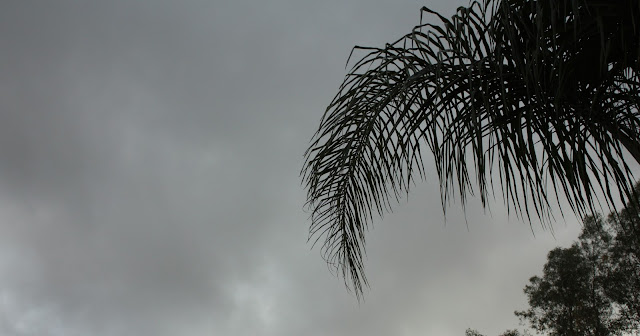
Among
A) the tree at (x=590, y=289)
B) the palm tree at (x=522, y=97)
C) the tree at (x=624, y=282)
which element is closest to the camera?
the palm tree at (x=522, y=97)

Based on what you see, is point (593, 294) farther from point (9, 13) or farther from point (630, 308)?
point (9, 13)

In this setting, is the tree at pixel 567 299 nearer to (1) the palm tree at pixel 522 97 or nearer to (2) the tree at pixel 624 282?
(2) the tree at pixel 624 282

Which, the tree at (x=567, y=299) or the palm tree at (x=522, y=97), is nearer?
the palm tree at (x=522, y=97)

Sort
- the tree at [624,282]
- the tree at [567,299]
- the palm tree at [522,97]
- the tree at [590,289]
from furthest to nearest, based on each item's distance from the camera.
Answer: the tree at [567,299] → the tree at [590,289] → the tree at [624,282] → the palm tree at [522,97]

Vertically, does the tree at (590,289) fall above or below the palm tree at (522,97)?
above

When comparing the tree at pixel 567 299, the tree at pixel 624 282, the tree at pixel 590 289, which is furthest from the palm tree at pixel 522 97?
the tree at pixel 567 299

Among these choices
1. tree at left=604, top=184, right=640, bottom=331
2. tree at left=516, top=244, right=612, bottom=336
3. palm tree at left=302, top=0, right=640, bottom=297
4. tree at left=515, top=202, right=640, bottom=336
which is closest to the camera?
palm tree at left=302, top=0, right=640, bottom=297

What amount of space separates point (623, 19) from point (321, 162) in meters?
0.99

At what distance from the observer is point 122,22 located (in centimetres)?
4294

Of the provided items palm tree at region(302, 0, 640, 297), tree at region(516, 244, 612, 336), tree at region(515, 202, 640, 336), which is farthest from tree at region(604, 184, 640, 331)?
palm tree at region(302, 0, 640, 297)

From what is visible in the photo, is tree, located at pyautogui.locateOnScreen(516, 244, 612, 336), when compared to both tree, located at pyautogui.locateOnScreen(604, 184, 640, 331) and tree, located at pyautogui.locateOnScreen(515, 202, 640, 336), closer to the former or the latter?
tree, located at pyautogui.locateOnScreen(515, 202, 640, 336)

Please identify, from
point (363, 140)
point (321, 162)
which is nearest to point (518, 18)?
point (363, 140)

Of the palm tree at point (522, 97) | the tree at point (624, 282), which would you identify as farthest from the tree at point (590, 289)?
the palm tree at point (522, 97)

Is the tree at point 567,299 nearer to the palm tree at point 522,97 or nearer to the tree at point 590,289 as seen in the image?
the tree at point 590,289
